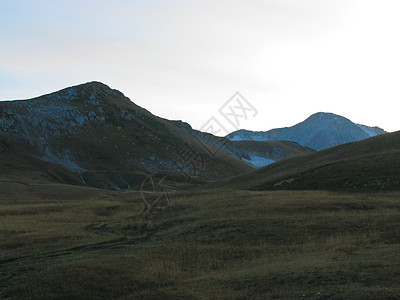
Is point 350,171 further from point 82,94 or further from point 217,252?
point 82,94

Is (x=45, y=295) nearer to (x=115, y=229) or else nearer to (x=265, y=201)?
(x=115, y=229)

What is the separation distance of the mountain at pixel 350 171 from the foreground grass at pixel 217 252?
12.4m

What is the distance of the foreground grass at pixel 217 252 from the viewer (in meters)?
16.1

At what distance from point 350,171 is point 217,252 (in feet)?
126

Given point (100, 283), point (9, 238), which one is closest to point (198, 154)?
point (9, 238)

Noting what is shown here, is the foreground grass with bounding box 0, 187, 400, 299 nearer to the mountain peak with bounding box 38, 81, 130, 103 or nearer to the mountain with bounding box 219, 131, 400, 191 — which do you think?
the mountain with bounding box 219, 131, 400, 191

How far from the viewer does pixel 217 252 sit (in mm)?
24250

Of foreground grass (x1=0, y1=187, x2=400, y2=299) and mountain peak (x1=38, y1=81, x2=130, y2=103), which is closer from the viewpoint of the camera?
foreground grass (x1=0, y1=187, x2=400, y2=299)

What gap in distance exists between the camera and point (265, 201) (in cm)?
4134

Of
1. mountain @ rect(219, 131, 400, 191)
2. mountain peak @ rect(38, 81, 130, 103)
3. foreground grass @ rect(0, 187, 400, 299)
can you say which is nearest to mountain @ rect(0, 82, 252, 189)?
mountain peak @ rect(38, 81, 130, 103)

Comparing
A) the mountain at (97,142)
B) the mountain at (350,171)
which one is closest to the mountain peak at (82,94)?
the mountain at (97,142)

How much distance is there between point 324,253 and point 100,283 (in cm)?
1198

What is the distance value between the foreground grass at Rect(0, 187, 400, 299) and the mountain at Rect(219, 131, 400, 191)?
12416 mm

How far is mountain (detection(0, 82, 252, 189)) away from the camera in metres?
130
